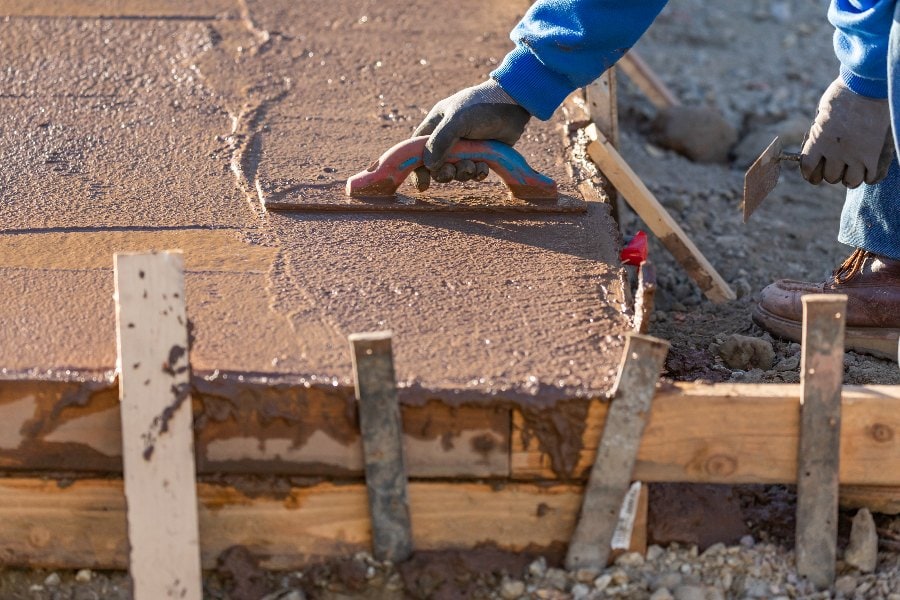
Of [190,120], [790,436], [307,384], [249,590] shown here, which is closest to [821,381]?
[790,436]

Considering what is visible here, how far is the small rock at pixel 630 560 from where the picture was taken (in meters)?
2.38

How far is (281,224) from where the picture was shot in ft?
10.00

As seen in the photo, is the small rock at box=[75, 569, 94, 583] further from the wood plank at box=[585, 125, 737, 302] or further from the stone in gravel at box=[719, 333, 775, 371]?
the wood plank at box=[585, 125, 737, 302]

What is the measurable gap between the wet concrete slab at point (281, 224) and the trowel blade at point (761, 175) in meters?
0.37

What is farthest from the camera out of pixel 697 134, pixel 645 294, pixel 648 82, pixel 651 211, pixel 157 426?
pixel 648 82

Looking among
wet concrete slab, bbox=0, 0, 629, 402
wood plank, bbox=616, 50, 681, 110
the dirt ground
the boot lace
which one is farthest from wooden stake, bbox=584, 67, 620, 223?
wood plank, bbox=616, 50, 681, 110

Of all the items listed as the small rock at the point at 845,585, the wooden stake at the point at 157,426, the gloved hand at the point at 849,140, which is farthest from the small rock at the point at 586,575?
the gloved hand at the point at 849,140

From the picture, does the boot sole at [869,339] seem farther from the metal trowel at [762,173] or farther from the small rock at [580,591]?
the small rock at [580,591]

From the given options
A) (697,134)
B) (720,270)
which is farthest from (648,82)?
(720,270)

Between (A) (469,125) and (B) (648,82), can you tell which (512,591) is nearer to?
(A) (469,125)

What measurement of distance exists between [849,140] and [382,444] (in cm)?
140

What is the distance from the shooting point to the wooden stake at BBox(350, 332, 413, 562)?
7.30ft

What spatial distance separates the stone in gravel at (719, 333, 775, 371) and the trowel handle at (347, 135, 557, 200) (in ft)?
2.15

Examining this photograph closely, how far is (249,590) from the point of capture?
2385mm
